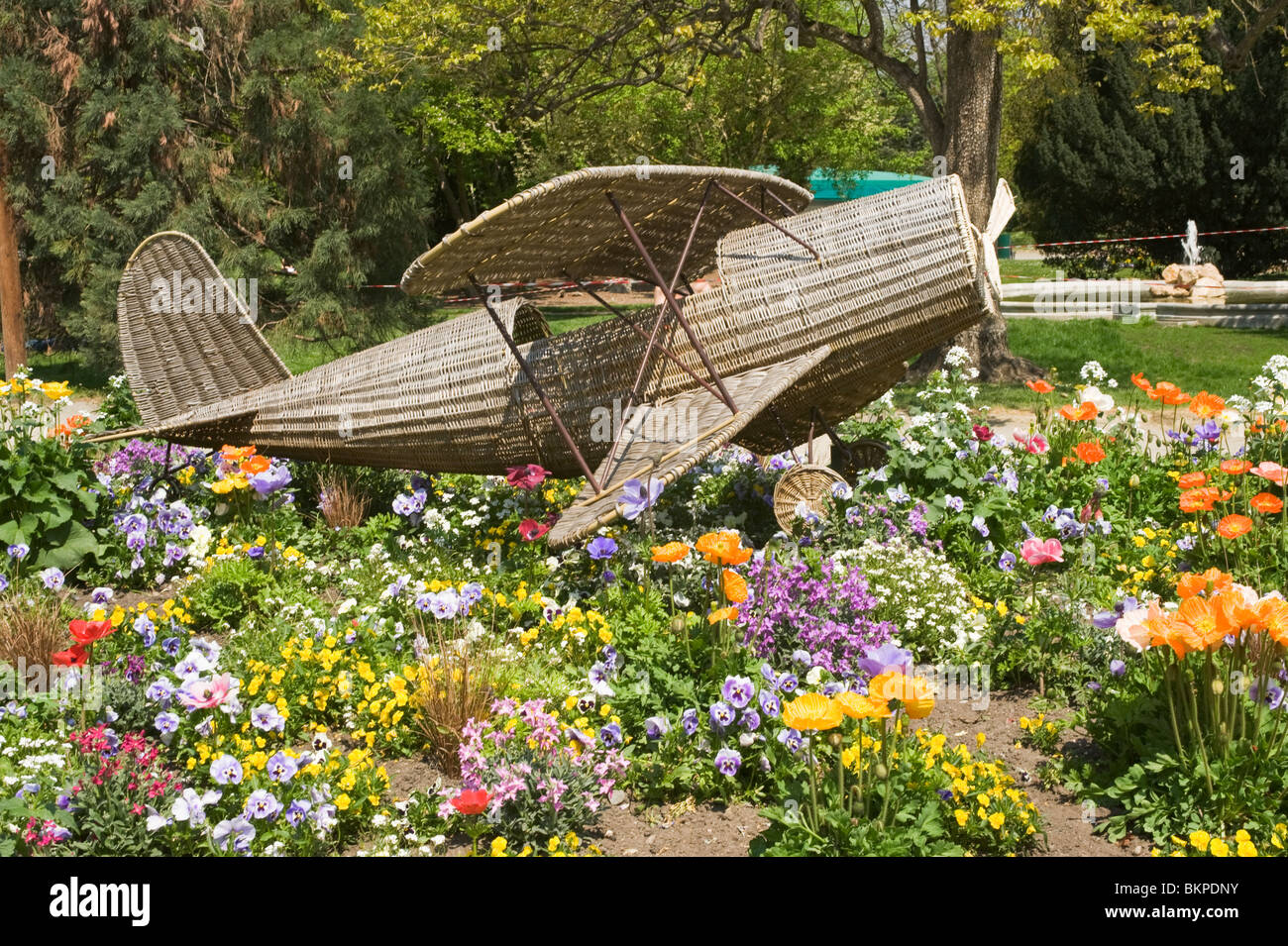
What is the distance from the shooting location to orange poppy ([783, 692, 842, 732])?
2898mm

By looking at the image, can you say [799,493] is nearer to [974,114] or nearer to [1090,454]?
[1090,454]

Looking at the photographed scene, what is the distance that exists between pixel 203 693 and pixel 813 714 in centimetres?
233

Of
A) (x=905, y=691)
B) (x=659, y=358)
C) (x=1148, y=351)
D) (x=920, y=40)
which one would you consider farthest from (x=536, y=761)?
(x=1148, y=351)

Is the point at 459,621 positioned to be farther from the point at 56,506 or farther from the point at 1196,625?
the point at 1196,625

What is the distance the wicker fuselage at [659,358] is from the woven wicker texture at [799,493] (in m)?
0.48

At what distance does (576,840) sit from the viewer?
3.64 meters

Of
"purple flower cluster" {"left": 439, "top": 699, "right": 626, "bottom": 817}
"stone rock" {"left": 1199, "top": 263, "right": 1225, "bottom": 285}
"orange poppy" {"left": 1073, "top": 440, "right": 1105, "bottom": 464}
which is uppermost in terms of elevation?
"stone rock" {"left": 1199, "top": 263, "right": 1225, "bottom": 285}

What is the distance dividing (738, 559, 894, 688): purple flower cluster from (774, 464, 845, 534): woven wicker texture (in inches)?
43.1

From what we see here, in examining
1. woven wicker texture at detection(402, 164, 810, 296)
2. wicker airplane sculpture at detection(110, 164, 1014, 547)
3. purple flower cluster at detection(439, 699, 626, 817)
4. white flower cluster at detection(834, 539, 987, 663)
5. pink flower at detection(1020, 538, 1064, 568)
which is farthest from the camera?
wicker airplane sculpture at detection(110, 164, 1014, 547)

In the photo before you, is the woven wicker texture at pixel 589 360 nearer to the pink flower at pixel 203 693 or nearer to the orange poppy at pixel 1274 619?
the pink flower at pixel 203 693

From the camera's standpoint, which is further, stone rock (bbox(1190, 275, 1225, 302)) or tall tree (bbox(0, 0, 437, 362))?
stone rock (bbox(1190, 275, 1225, 302))

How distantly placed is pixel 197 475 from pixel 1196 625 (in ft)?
21.7

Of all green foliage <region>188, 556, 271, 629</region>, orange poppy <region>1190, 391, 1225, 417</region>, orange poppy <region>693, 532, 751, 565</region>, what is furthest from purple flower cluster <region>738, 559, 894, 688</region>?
green foliage <region>188, 556, 271, 629</region>

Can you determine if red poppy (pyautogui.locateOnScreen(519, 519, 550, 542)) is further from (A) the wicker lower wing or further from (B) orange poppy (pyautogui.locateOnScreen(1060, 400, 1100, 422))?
(B) orange poppy (pyautogui.locateOnScreen(1060, 400, 1100, 422))
